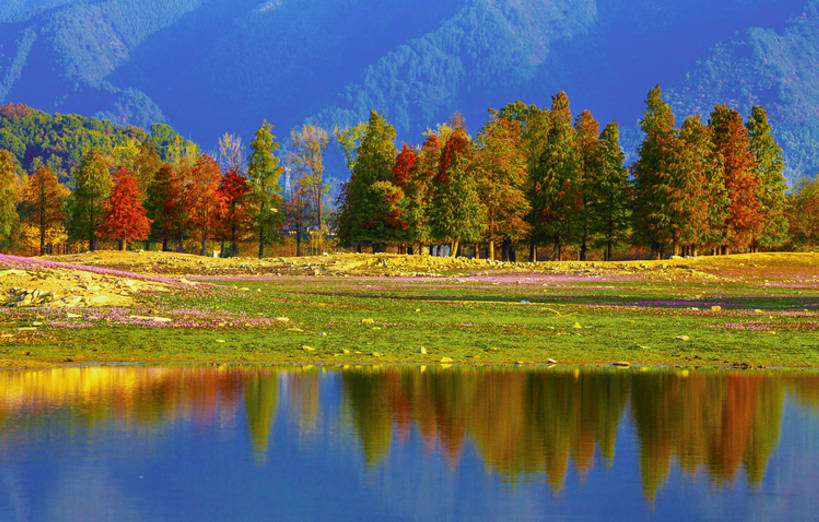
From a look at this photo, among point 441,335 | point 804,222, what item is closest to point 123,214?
point 804,222

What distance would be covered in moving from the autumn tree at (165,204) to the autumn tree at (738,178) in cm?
5484

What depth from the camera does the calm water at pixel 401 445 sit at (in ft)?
37.4

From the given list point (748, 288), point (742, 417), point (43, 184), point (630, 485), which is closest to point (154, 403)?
point (630, 485)

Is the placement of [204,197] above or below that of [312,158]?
below

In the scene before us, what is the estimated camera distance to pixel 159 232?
109 m

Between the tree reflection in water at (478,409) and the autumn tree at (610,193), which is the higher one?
the autumn tree at (610,193)

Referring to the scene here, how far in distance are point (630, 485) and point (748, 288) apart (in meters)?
52.4

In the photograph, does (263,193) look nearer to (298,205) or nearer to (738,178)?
(298,205)

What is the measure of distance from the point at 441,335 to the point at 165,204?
274 feet

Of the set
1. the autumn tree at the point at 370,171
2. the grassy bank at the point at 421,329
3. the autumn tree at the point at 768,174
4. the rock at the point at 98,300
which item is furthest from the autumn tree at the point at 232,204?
the rock at the point at 98,300

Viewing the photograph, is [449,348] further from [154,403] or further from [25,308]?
[25,308]

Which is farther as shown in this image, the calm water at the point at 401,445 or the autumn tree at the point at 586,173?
the autumn tree at the point at 586,173

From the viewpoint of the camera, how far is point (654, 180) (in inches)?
3588

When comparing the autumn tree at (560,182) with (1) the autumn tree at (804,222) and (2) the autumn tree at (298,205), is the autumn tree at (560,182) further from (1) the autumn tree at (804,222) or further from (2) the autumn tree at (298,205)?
(1) the autumn tree at (804,222)
